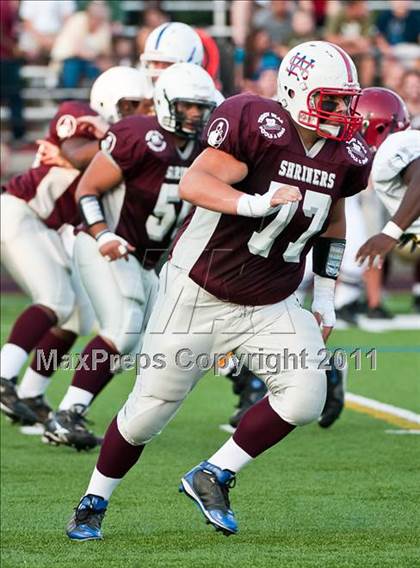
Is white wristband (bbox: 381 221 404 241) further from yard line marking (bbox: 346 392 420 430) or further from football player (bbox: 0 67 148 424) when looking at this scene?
football player (bbox: 0 67 148 424)

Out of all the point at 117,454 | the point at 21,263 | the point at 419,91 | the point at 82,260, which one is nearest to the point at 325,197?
the point at 117,454

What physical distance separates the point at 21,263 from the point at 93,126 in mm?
776

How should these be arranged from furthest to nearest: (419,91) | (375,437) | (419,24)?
(419,24)
(419,91)
(375,437)

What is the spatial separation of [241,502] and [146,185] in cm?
155

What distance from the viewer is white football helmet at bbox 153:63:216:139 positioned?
560cm

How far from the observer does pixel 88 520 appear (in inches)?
171

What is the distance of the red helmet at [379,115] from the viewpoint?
5.54m

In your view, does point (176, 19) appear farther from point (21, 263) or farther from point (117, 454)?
point (117, 454)

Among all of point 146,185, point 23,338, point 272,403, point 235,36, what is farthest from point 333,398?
point 235,36

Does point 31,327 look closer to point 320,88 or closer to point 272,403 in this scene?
point 272,403

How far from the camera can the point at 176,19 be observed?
1466 centimetres

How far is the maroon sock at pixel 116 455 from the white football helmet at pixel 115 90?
8.00ft

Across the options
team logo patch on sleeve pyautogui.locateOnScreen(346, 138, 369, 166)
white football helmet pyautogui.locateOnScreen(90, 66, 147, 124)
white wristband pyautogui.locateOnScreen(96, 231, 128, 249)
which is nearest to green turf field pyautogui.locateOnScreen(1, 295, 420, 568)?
white wristband pyautogui.locateOnScreen(96, 231, 128, 249)

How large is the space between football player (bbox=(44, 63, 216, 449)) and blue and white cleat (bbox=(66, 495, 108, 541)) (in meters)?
1.37
